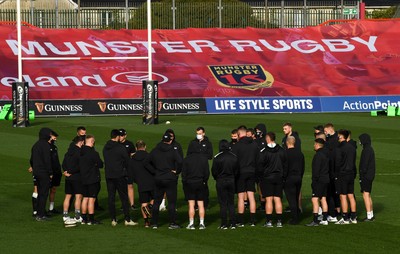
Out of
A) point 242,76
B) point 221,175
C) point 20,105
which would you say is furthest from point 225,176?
point 242,76

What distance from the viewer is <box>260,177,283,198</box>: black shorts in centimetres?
2298

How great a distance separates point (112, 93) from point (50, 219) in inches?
1430

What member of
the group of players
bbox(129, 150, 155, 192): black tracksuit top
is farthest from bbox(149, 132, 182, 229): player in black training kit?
bbox(129, 150, 155, 192): black tracksuit top

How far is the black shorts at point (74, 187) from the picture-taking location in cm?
2347

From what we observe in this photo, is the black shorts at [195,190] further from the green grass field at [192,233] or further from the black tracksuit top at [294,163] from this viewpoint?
the black tracksuit top at [294,163]

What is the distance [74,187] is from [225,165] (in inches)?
135

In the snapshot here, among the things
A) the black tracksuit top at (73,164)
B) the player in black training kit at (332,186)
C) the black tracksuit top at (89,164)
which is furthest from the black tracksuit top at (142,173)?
the player in black training kit at (332,186)

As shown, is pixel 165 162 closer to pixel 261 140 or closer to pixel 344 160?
pixel 344 160

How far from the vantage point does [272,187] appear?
23.0m

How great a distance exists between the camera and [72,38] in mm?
62969

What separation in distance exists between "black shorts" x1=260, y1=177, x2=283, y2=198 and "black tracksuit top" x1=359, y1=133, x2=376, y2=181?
184 cm

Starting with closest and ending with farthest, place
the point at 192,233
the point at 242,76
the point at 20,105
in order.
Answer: the point at 192,233 < the point at 20,105 < the point at 242,76

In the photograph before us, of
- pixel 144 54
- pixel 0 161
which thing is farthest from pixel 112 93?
pixel 0 161

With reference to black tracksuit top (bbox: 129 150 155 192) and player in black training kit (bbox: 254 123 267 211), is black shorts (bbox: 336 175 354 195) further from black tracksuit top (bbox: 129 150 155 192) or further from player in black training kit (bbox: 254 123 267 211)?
black tracksuit top (bbox: 129 150 155 192)
